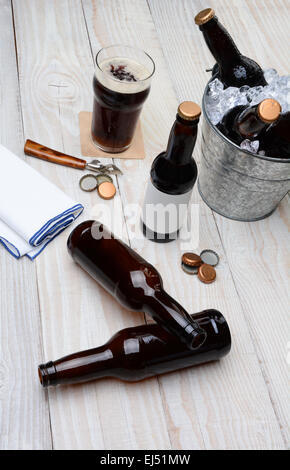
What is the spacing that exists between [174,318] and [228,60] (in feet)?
1.85

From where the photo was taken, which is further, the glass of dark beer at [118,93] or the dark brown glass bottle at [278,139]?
the glass of dark beer at [118,93]

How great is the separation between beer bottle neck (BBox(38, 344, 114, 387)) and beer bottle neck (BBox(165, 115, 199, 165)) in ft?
1.16

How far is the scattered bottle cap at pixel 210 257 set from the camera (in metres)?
1.13

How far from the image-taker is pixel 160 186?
103 centimetres

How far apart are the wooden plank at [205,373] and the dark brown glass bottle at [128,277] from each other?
0.11m

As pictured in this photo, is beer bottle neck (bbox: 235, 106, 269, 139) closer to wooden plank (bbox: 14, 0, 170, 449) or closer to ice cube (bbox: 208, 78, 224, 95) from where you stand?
ice cube (bbox: 208, 78, 224, 95)

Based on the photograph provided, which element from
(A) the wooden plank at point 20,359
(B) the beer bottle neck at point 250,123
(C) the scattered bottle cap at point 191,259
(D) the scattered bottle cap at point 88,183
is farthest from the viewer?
(D) the scattered bottle cap at point 88,183

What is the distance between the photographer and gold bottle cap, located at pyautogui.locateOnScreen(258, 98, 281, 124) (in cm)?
95

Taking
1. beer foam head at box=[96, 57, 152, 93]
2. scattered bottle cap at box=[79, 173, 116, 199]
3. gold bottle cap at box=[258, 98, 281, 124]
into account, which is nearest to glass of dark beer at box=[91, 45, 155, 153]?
beer foam head at box=[96, 57, 152, 93]

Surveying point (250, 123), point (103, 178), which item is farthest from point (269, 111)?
point (103, 178)

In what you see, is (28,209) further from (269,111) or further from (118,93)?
(269,111)

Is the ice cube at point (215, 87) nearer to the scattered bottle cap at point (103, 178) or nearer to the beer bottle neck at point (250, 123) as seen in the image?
the beer bottle neck at point (250, 123)

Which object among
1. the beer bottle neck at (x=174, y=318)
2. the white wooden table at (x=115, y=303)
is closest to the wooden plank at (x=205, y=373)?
the white wooden table at (x=115, y=303)

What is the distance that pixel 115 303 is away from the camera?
1.03 metres
